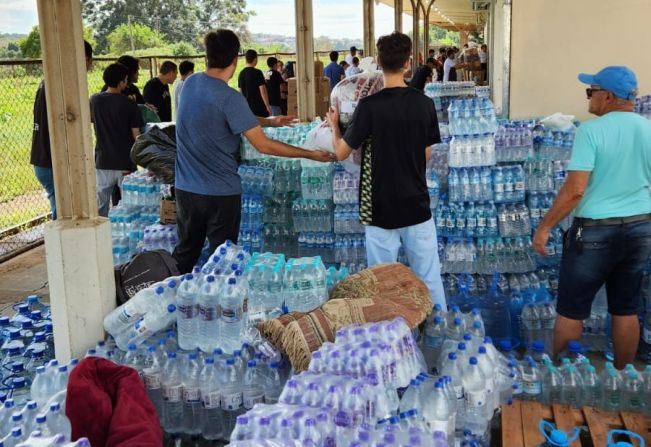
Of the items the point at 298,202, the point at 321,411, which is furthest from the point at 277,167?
the point at 321,411

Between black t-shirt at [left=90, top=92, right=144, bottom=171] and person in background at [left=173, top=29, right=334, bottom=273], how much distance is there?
7.95 feet

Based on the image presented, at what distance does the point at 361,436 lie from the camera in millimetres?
2490

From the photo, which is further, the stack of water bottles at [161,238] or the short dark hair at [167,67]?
the short dark hair at [167,67]

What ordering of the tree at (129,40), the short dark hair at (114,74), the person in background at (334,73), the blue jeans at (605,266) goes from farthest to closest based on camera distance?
the tree at (129,40) → the person in background at (334,73) → the short dark hair at (114,74) → the blue jeans at (605,266)

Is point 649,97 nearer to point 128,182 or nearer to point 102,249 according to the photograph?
point 128,182

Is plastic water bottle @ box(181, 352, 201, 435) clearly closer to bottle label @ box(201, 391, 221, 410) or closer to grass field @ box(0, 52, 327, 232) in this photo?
bottle label @ box(201, 391, 221, 410)

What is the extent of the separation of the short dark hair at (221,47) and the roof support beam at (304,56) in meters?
3.54

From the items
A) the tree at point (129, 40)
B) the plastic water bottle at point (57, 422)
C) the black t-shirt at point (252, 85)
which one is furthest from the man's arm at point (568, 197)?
the tree at point (129, 40)

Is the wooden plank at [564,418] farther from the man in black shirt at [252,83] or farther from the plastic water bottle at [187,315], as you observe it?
the man in black shirt at [252,83]

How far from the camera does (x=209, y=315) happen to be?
3.52 meters

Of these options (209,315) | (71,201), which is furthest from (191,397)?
(71,201)

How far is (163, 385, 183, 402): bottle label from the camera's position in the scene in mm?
3396

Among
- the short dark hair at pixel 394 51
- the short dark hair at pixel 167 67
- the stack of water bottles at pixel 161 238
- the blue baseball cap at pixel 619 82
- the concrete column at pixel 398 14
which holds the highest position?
the concrete column at pixel 398 14

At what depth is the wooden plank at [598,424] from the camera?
10.7ft
